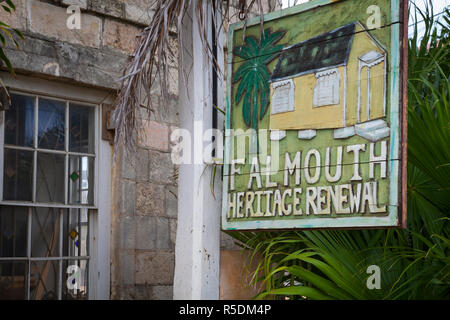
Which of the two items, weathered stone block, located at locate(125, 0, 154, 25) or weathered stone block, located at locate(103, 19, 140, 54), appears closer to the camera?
weathered stone block, located at locate(103, 19, 140, 54)

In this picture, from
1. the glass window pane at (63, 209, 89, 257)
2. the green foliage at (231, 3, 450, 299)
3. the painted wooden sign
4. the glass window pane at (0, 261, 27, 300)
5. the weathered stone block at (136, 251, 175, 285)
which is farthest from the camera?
the weathered stone block at (136, 251, 175, 285)

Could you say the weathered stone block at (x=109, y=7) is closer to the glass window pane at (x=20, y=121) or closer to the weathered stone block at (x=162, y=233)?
the glass window pane at (x=20, y=121)

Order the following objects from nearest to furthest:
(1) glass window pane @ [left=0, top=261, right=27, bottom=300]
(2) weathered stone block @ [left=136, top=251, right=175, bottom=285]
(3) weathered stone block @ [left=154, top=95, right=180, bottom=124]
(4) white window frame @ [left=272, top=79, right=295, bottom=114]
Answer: (4) white window frame @ [left=272, top=79, right=295, bottom=114]
(1) glass window pane @ [left=0, top=261, right=27, bottom=300]
(2) weathered stone block @ [left=136, top=251, right=175, bottom=285]
(3) weathered stone block @ [left=154, top=95, right=180, bottom=124]

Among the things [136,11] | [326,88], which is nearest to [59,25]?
[136,11]

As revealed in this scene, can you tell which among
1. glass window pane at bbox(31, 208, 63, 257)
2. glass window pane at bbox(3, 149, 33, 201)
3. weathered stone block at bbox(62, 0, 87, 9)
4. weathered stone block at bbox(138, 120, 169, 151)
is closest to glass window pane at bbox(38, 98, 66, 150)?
glass window pane at bbox(3, 149, 33, 201)

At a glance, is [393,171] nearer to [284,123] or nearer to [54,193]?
[284,123]

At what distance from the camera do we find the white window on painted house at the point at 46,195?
14.5ft

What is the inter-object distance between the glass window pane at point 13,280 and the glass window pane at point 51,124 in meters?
0.86

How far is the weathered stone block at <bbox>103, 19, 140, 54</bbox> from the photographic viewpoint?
16.3ft

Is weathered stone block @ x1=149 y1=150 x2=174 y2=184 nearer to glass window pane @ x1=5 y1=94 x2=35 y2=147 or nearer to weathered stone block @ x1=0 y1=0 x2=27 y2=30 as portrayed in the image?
glass window pane @ x1=5 y1=94 x2=35 y2=147

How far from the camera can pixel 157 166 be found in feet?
16.9

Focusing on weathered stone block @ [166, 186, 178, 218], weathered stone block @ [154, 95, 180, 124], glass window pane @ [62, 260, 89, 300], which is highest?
weathered stone block @ [154, 95, 180, 124]

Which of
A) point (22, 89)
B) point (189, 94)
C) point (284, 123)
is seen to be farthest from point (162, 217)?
point (284, 123)
